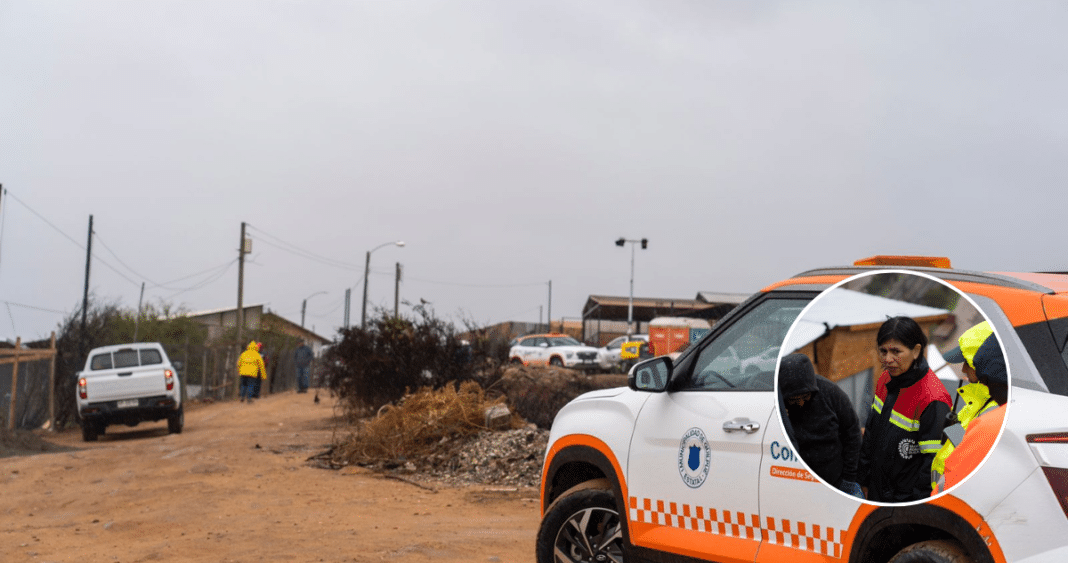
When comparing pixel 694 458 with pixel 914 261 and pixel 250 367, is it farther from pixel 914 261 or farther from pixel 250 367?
pixel 250 367

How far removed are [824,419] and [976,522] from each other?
1.88ft

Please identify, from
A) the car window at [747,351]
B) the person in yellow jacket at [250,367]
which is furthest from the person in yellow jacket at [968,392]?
the person in yellow jacket at [250,367]

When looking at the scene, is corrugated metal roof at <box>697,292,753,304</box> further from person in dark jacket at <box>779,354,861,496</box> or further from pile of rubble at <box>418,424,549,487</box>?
person in dark jacket at <box>779,354,861,496</box>

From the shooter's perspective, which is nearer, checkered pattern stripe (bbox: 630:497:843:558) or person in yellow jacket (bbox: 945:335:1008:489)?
person in yellow jacket (bbox: 945:335:1008:489)

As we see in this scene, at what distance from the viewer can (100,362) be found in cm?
2091

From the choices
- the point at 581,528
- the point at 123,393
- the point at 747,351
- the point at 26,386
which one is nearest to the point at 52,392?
the point at 26,386

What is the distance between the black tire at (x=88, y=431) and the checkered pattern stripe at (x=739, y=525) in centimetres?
1807

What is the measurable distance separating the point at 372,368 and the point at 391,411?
11.4ft

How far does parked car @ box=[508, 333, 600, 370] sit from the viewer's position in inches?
1527

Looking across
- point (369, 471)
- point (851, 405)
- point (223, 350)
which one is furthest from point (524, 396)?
point (223, 350)

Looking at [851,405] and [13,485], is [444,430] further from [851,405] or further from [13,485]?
[851,405]

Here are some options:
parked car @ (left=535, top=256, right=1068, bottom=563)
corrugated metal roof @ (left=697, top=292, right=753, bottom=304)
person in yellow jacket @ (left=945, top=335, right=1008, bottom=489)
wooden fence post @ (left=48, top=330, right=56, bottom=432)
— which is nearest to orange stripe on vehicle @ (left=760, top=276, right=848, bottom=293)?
parked car @ (left=535, top=256, right=1068, bottom=563)

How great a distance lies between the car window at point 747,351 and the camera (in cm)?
427

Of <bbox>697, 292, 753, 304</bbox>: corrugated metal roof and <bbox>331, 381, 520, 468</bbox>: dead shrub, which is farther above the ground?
<bbox>697, 292, 753, 304</bbox>: corrugated metal roof
